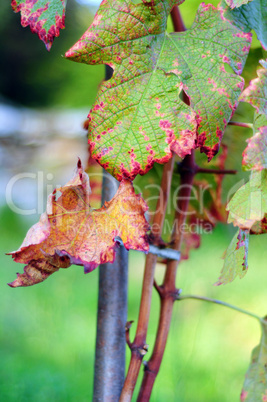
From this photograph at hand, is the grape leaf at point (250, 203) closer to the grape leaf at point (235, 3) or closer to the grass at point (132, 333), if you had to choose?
the grape leaf at point (235, 3)

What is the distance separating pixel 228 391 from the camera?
3.21 ft

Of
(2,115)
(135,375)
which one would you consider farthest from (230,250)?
(2,115)

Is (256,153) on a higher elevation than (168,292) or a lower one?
higher

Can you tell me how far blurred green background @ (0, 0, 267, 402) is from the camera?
3.13 ft

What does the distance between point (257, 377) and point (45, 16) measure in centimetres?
41

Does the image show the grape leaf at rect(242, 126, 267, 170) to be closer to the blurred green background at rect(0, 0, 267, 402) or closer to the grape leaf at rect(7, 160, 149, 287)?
the grape leaf at rect(7, 160, 149, 287)

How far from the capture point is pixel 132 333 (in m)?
1.09

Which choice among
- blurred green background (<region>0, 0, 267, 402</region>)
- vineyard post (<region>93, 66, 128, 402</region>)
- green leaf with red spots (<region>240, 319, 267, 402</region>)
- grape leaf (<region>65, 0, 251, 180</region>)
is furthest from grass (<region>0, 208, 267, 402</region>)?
grape leaf (<region>65, 0, 251, 180</region>)

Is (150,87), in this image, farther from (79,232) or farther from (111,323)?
(111,323)

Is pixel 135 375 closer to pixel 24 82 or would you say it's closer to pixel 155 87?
pixel 155 87

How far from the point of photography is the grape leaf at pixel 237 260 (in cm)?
32

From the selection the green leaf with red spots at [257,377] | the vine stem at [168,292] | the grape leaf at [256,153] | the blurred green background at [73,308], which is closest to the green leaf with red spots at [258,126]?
the grape leaf at [256,153]

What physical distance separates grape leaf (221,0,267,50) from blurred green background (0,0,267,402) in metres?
0.47

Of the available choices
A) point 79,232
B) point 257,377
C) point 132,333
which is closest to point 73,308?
point 132,333
